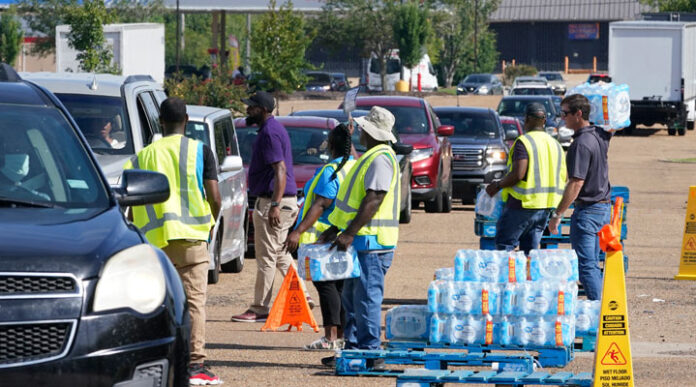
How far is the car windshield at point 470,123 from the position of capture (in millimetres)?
23922

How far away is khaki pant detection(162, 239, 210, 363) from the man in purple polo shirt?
8.58 feet

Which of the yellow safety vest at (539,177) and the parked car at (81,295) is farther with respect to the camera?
the yellow safety vest at (539,177)

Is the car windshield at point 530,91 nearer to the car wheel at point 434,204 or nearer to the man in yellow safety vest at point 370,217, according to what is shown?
the car wheel at point 434,204

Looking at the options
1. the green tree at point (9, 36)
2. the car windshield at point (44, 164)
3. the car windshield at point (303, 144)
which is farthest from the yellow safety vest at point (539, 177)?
the green tree at point (9, 36)

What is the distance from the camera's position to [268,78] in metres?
35.3

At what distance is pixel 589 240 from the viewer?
35.2ft

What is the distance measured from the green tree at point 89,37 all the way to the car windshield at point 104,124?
20.0 metres

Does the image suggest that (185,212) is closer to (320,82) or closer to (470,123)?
(470,123)

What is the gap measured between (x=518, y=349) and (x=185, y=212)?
2.17 m

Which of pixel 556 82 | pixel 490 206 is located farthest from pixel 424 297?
pixel 556 82

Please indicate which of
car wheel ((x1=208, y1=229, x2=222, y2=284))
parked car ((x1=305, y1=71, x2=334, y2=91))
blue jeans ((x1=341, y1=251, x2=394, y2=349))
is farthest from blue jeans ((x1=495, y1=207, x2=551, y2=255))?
parked car ((x1=305, y1=71, x2=334, y2=91))

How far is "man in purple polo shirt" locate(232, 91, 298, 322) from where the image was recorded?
11078mm

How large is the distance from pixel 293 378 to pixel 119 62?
25.1 m

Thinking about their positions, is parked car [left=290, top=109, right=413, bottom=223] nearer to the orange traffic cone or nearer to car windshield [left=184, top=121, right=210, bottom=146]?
car windshield [left=184, top=121, right=210, bottom=146]
